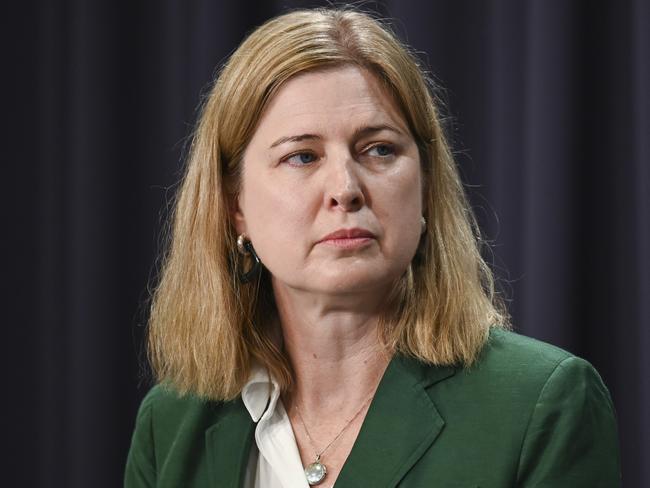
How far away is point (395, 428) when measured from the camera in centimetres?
161

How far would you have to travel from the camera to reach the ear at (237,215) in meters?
1.80

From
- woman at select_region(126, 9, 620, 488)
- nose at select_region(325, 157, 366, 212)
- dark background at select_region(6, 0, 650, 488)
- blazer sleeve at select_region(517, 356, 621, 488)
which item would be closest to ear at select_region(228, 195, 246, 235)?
woman at select_region(126, 9, 620, 488)

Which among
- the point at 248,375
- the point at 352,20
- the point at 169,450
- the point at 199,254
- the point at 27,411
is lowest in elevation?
the point at 27,411

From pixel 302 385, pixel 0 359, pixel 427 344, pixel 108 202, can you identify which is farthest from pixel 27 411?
pixel 427 344

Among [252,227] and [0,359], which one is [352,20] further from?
[0,359]

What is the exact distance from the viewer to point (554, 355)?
63.2 inches

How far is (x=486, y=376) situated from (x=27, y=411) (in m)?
1.31

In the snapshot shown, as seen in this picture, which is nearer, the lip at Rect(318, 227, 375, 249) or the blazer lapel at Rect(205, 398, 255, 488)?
the lip at Rect(318, 227, 375, 249)

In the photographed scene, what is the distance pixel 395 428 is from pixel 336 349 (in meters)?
0.17

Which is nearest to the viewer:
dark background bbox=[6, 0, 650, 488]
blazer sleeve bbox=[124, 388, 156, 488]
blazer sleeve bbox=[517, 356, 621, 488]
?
blazer sleeve bbox=[517, 356, 621, 488]

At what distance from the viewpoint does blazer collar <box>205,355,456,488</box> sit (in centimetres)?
159

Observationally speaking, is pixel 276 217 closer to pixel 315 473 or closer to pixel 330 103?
pixel 330 103

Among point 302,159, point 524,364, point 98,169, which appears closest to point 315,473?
point 524,364

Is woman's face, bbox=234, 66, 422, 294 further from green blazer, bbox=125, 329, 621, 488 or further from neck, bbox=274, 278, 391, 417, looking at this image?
green blazer, bbox=125, 329, 621, 488
